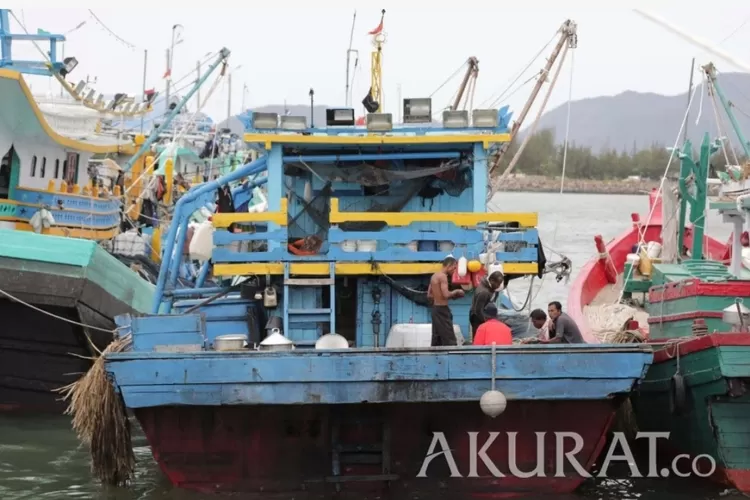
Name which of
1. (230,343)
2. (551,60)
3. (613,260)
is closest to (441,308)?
(230,343)

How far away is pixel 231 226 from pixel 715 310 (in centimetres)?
572

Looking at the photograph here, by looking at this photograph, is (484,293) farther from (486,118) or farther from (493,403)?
(486,118)

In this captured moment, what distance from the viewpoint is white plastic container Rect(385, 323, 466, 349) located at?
12953mm

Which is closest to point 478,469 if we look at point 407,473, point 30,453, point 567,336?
point 407,473

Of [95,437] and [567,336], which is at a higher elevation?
[567,336]

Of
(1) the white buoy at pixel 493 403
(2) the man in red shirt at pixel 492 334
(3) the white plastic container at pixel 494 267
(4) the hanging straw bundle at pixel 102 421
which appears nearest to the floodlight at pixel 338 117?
(3) the white plastic container at pixel 494 267

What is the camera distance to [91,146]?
2338 centimetres

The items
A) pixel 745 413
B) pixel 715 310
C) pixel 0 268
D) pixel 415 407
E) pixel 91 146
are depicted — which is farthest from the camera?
pixel 91 146

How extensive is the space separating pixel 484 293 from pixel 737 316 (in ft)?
9.20

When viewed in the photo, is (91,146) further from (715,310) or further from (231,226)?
(715,310)

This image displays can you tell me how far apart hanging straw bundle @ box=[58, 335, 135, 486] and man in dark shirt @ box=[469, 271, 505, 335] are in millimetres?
3844

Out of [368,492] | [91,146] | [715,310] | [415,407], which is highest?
[91,146]

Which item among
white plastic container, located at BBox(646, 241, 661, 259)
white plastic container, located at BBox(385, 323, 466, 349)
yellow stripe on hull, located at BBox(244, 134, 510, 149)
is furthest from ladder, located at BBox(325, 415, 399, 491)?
white plastic container, located at BBox(646, 241, 661, 259)

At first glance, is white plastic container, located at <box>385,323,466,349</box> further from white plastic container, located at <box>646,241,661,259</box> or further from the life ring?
white plastic container, located at <box>646,241,661,259</box>
